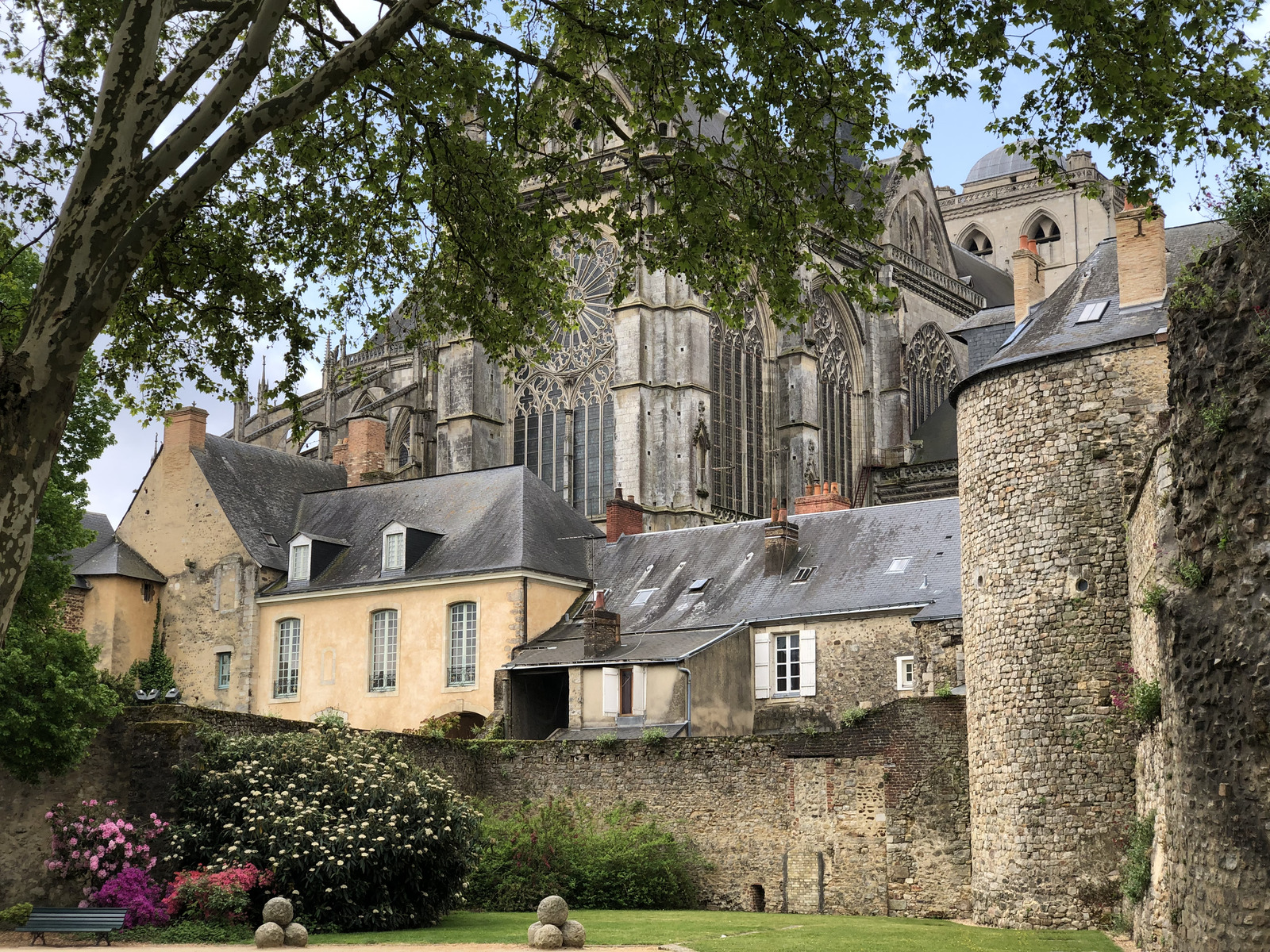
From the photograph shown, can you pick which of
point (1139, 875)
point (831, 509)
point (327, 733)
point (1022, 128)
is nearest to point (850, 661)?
point (831, 509)

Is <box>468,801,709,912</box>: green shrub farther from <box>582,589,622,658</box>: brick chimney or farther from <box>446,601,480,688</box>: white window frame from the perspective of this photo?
<box>446,601,480,688</box>: white window frame

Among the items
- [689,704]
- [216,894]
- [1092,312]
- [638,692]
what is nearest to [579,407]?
[638,692]

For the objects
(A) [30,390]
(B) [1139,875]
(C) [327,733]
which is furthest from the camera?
(C) [327,733]

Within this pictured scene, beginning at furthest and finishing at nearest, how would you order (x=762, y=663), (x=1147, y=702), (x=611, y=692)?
1. (x=762, y=663)
2. (x=611, y=692)
3. (x=1147, y=702)

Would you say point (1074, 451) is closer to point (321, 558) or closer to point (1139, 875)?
point (1139, 875)

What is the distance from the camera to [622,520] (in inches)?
1184

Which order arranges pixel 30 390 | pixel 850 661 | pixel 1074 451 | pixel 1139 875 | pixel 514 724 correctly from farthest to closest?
pixel 514 724 → pixel 850 661 → pixel 1074 451 → pixel 1139 875 → pixel 30 390

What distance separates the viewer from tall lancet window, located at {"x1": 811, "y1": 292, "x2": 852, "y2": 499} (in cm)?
4181

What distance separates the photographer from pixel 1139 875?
525 inches

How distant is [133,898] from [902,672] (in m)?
11.7

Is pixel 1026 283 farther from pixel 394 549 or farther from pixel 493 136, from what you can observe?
pixel 394 549

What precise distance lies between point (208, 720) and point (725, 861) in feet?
24.0

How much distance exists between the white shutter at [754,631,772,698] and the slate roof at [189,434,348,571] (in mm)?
10261

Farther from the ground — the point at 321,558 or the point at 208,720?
the point at 321,558
